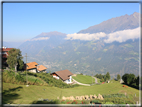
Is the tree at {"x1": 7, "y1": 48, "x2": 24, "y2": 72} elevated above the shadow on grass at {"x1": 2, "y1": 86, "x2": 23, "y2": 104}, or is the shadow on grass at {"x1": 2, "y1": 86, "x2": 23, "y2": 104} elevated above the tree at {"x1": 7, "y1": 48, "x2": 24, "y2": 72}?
the tree at {"x1": 7, "y1": 48, "x2": 24, "y2": 72}

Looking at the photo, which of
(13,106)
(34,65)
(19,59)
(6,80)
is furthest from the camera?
(34,65)

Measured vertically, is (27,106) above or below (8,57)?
below

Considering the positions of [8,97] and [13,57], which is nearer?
[8,97]

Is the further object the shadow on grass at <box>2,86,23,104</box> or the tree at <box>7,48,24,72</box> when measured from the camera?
the tree at <box>7,48,24,72</box>

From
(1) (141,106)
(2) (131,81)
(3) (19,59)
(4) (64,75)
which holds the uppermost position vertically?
(3) (19,59)

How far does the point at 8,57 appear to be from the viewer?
2753cm

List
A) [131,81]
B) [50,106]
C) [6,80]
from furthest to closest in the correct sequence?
[131,81] → [6,80] → [50,106]

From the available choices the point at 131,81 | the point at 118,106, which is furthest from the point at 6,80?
the point at 131,81

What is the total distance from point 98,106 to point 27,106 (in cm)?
569

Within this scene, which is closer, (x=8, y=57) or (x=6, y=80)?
(x=6, y=80)

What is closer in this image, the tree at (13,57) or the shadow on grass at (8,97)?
the shadow on grass at (8,97)

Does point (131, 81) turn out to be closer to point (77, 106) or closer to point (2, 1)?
point (77, 106)

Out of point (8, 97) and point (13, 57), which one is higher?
point (13, 57)

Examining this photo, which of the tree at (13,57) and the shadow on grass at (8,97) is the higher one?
the tree at (13,57)
